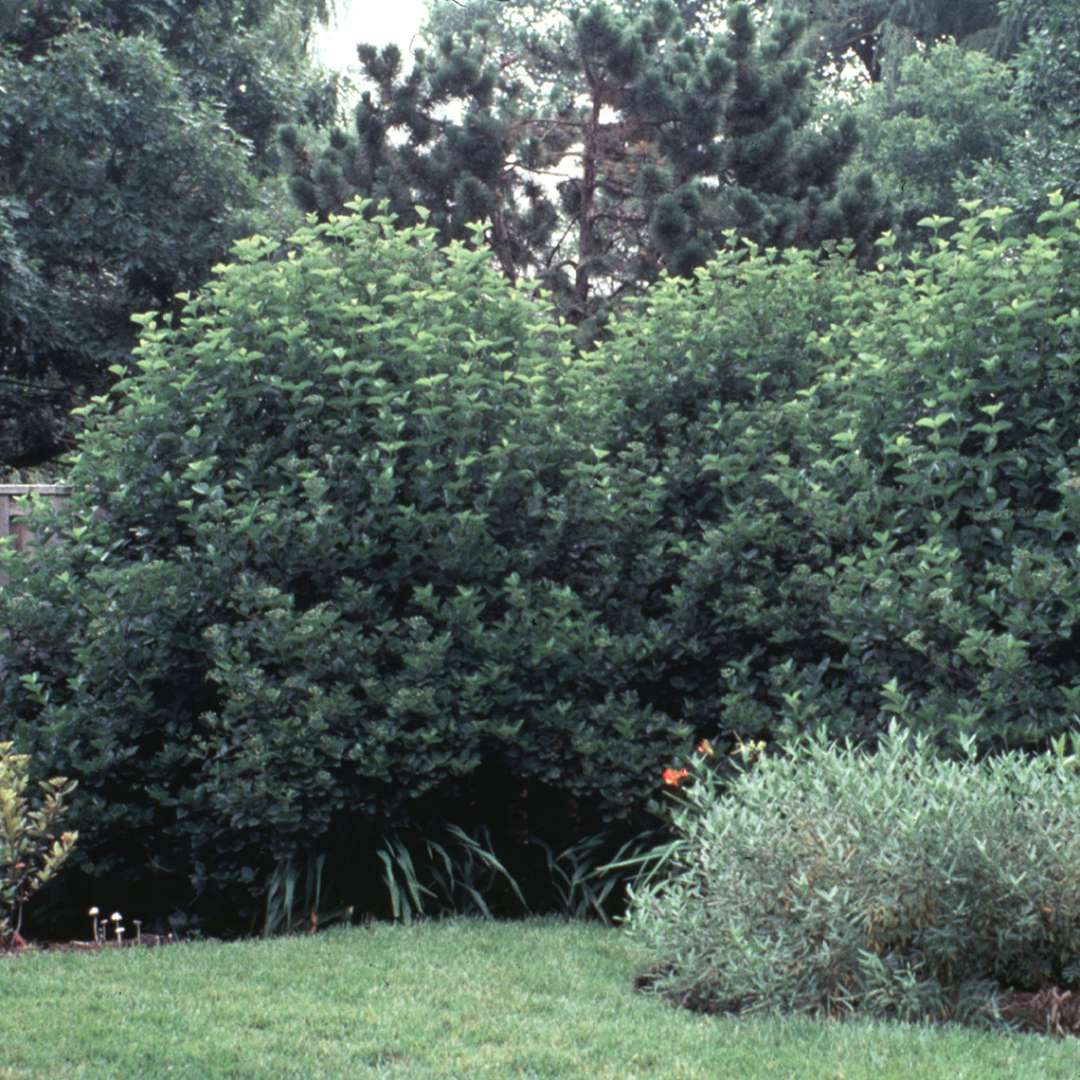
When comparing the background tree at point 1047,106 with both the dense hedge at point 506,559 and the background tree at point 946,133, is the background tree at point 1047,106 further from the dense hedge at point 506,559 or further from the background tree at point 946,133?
the dense hedge at point 506,559

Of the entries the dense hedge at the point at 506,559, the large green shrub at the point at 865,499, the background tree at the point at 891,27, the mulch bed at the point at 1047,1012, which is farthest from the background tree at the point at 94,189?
the mulch bed at the point at 1047,1012

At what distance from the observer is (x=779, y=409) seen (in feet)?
23.1

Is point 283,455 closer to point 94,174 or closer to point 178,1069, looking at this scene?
point 178,1069

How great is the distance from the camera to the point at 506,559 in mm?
6711

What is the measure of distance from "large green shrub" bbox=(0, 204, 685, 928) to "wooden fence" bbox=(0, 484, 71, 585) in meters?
0.42

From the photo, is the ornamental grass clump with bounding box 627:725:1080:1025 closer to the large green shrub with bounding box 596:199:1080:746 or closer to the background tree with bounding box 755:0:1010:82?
the large green shrub with bounding box 596:199:1080:746

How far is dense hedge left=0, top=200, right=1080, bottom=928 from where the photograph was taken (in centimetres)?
614

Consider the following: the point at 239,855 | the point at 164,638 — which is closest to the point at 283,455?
the point at 164,638

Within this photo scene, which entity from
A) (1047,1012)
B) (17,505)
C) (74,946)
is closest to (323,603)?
(74,946)

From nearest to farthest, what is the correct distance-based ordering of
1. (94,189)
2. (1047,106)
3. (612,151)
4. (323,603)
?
(323,603)
(612,151)
(1047,106)
(94,189)

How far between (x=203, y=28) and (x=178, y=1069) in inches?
702

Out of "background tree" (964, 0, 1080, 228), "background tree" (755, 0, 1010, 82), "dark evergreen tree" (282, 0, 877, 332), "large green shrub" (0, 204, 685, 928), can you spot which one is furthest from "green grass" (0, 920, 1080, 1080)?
"background tree" (755, 0, 1010, 82)

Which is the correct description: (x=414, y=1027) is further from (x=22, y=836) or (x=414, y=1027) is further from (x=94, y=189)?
(x=94, y=189)

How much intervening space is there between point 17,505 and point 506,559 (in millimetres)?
2702
